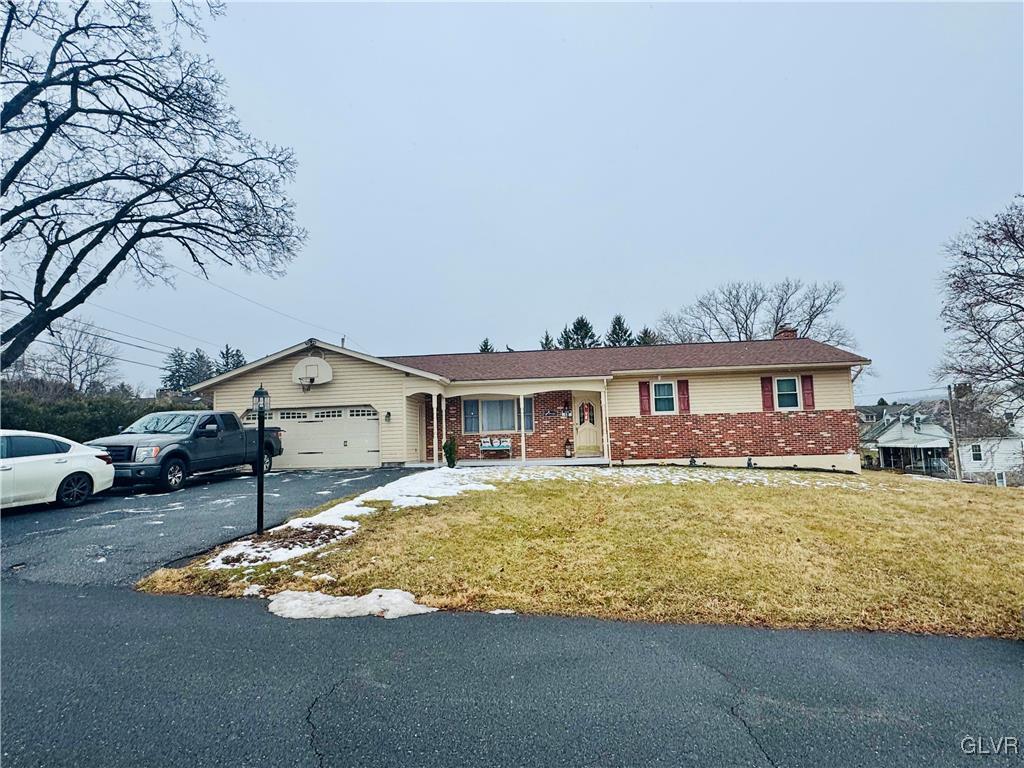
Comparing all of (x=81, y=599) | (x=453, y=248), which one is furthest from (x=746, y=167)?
(x=81, y=599)

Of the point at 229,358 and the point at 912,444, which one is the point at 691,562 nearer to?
the point at 912,444

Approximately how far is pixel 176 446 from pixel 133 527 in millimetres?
3775

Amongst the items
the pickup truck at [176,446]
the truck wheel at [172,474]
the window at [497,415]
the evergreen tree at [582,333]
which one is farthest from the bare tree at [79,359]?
the evergreen tree at [582,333]

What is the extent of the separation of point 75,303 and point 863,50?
23433mm

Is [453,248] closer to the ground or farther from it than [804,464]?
farther from it

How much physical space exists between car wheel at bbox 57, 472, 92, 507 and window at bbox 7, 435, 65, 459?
1.67ft

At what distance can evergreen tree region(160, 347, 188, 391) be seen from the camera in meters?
50.1

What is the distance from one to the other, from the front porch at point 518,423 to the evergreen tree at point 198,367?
46.0 metres

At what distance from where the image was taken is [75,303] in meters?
13.4

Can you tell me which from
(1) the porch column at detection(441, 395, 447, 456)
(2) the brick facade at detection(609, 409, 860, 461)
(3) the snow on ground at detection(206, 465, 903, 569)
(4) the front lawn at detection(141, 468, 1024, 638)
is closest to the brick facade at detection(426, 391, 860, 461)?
(2) the brick facade at detection(609, 409, 860, 461)

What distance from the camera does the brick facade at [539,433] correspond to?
1564 cm

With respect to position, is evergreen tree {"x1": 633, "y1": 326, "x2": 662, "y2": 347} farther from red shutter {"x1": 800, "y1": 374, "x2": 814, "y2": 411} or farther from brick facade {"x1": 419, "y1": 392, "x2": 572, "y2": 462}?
brick facade {"x1": 419, "y1": 392, "x2": 572, "y2": 462}

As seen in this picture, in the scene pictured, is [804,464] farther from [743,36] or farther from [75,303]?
[75,303]

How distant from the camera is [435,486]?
946cm
